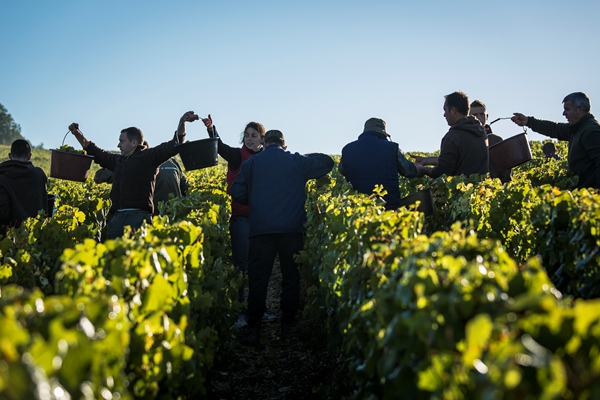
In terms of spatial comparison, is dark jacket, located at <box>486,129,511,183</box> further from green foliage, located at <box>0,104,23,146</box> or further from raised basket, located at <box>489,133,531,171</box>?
green foliage, located at <box>0,104,23,146</box>

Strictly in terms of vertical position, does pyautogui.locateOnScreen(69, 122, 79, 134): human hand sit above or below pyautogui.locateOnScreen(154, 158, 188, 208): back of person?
above

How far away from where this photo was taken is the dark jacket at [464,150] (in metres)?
7.70

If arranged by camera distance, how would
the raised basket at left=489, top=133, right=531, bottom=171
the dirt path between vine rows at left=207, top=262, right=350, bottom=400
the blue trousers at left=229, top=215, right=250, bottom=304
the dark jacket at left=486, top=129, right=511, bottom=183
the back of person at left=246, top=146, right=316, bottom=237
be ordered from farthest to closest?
the dark jacket at left=486, top=129, right=511, bottom=183 < the raised basket at left=489, top=133, right=531, bottom=171 < the blue trousers at left=229, top=215, right=250, bottom=304 < the back of person at left=246, top=146, right=316, bottom=237 < the dirt path between vine rows at left=207, top=262, right=350, bottom=400

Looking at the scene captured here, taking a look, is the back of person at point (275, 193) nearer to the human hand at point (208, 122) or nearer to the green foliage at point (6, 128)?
the human hand at point (208, 122)

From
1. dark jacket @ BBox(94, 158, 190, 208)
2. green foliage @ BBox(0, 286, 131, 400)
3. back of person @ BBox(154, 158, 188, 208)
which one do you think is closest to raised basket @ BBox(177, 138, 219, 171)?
dark jacket @ BBox(94, 158, 190, 208)

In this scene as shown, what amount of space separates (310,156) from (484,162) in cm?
226

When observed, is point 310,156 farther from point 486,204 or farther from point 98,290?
point 98,290

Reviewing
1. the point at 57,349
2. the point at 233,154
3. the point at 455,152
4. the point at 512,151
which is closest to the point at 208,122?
the point at 233,154

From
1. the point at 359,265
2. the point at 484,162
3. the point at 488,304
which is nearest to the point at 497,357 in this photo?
the point at 488,304

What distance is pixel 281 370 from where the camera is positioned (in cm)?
632

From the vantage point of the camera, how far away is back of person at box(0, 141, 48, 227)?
8039mm

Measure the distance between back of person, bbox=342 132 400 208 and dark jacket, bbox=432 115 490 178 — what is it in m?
0.71

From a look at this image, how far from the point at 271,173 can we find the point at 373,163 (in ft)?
3.90

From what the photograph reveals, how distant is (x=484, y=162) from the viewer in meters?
8.14
